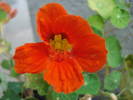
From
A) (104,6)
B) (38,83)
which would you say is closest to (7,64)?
(38,83)

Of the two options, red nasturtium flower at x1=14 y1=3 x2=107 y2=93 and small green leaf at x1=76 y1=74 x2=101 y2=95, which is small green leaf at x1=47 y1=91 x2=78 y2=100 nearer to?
small green leaf at x1=76 y1=74 x2=101 y2=95

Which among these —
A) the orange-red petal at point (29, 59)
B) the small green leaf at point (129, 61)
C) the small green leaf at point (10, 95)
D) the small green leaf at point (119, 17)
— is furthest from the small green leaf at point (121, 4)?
the small green leaf at point (10, 95)

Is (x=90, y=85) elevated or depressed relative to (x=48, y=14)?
depressed

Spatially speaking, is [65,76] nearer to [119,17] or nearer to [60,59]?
[60,59]

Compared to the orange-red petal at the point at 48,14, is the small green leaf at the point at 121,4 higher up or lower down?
higher up

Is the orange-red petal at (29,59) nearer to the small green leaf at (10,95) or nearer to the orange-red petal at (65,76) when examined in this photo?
the orange-red petal at (65,76)

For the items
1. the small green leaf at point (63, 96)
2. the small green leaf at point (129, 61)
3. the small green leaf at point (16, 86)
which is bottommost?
the small green leaf at point (63, 96)

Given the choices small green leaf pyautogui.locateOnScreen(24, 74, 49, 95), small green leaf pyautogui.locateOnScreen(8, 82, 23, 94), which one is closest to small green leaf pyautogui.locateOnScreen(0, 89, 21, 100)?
small green leaf pyautogui.locateOnScreen(8, 82, 23, 94)
